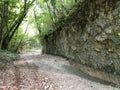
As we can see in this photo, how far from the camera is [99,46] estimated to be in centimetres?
1111

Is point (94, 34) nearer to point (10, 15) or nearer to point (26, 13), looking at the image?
point (10, 15)

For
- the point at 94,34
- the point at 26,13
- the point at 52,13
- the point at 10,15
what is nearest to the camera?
the point at 94,34

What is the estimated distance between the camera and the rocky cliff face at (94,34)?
9945 millimetres

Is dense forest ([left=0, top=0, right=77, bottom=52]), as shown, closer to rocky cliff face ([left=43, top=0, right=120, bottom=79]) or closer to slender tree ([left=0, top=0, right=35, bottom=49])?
slender tree ([left=0, top=0, right=35, bottom=49])

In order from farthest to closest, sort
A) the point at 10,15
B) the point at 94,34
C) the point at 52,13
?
the point at 52,13
the point at 10,15
the point at 94,34

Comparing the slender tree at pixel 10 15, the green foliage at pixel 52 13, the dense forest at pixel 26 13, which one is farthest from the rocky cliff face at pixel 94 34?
the slender tree at pixel 10 15

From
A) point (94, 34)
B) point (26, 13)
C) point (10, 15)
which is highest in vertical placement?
point (26, 13)

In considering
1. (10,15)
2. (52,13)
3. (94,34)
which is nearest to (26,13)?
(10,15)

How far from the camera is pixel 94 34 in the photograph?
11453 millimetres

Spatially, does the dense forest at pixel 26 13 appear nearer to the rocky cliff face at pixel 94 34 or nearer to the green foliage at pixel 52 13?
the green foliage at pixel 52 13

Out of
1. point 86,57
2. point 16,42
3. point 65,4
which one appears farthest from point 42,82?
point 16,42

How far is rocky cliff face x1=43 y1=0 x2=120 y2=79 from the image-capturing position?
994cm

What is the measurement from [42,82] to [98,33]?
458 centimetres

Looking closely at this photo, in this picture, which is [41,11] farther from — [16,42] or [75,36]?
[75,36]
